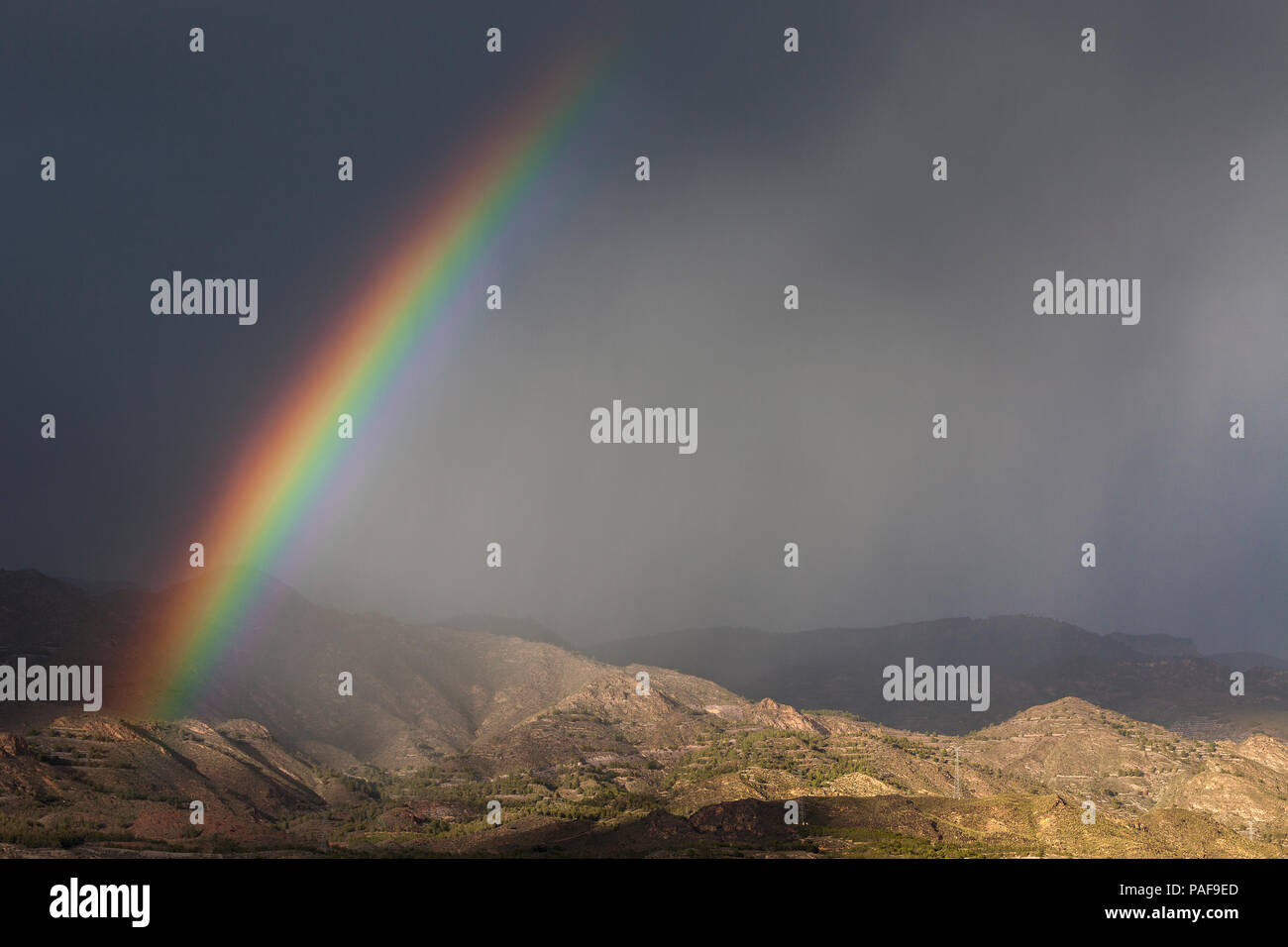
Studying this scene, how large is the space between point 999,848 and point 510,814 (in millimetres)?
50922

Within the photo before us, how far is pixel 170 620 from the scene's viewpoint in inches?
5876

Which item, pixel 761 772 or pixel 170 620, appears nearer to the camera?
pixel 761 772

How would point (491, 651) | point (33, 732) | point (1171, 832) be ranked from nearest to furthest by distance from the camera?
point (1171, 832) → point (33, 732) → point (491, 651)

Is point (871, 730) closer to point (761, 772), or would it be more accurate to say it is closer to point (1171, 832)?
point (761, 772)

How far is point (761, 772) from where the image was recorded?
112 meters

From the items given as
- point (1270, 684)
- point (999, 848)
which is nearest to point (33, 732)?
point (999, 848)

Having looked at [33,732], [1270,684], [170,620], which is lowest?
[1270,684]

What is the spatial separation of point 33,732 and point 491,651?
88.3 meters
